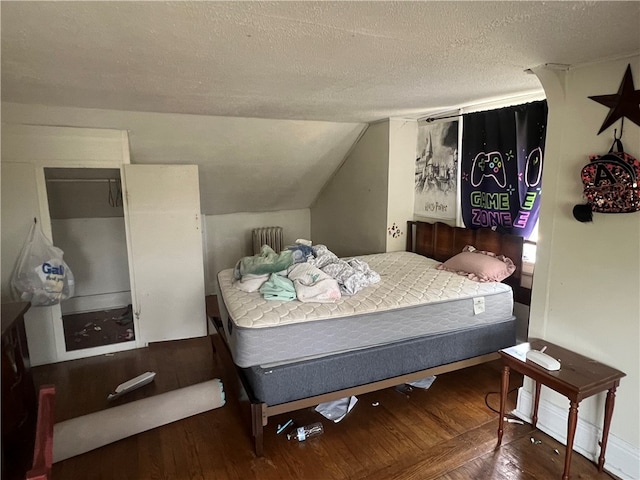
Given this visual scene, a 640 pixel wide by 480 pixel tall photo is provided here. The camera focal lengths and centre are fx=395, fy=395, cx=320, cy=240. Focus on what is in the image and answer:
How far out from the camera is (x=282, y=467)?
2104mm

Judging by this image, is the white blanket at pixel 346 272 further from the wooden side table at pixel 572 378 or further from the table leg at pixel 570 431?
the table leg at pixel 570 431

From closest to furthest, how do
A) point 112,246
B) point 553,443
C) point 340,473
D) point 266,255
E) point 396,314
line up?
point 340,473
point 553,443
point 396,314
point 266,255
point 112,246

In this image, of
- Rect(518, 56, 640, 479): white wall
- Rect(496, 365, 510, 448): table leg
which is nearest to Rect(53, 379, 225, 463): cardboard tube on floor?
Rect(496, 365, 510, 448): table leg

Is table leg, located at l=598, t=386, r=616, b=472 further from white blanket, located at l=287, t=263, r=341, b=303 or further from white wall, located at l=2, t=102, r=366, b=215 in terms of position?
white wall, located at l=2, t=102, r=366, b=215

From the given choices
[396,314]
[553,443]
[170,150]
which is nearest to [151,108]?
[170,150]

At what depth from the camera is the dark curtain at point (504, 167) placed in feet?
9.25

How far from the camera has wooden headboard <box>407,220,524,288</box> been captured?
9.95ft

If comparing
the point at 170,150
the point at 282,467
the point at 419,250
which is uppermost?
the point at 170,150

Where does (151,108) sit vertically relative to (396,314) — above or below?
above

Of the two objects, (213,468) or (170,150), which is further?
(170,150)

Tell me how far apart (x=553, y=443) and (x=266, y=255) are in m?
2.10

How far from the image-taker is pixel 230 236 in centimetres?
510

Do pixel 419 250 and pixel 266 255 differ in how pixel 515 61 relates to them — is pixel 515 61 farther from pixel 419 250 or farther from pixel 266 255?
pixel 419 250

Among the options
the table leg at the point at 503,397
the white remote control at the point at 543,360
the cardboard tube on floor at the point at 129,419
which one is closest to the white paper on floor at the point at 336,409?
the cardboard tube on floor at the point at 129,419
